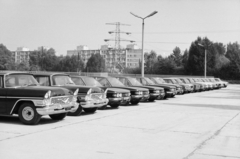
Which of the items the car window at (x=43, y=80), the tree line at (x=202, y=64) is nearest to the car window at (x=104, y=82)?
the car window at (x=43, y=80)

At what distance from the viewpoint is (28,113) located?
1136 centimetres

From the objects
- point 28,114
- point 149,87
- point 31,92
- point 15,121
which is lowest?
point 15,121

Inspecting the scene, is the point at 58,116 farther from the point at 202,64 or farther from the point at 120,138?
the point at 202,64

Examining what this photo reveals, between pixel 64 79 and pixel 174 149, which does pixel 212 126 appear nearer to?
pixel 174 149

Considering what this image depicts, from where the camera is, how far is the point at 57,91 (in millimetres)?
11609

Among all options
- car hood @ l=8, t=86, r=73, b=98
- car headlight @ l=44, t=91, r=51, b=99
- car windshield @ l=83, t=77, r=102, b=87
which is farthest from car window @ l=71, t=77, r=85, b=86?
car headlight @ l=44, t=91, r=51, b=99

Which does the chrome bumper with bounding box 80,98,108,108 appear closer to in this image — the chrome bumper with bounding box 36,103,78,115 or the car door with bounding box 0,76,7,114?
the chrome bumper with bounding box 36,103,78,115

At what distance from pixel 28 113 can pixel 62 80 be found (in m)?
3.44

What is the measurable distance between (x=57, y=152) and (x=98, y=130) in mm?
3151

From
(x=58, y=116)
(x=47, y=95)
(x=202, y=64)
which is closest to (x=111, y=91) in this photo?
(x=58, y=116)

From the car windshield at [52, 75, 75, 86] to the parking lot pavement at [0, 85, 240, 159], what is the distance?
1.67 meters

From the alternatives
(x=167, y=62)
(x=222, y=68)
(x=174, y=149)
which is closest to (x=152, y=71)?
(x=167, y=62)

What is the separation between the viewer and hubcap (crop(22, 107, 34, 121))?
11266mm

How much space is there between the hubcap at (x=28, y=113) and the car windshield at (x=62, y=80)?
9.34 feet
